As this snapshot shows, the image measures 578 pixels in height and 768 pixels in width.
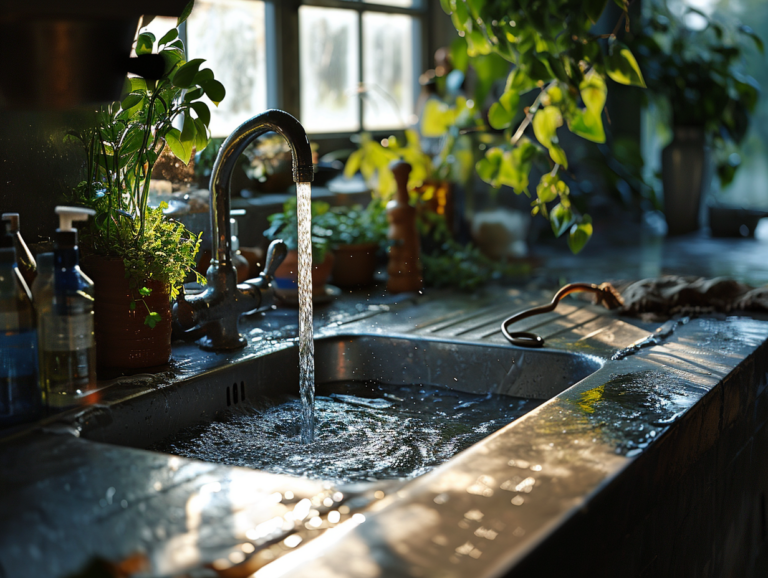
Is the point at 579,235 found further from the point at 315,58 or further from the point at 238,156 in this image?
the point at 315,58

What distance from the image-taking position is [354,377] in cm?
144

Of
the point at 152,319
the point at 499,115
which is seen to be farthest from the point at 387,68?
the point at 152,319

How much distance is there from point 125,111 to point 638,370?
78 centimetres

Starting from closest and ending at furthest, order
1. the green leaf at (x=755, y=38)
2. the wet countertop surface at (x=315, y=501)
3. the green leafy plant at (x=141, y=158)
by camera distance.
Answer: the wet countertop surface at (x=315, y=501), the green leafy plant at (x=141, y=158), the green leaf at (x=755, y=38)

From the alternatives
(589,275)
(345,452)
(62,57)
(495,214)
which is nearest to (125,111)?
(62,57)

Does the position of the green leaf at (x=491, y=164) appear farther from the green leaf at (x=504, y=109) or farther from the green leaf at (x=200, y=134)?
the green leaf at (x=200, y=134)

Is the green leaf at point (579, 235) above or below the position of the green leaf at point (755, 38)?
below

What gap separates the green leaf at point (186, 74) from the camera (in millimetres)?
1089

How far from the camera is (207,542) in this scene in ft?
2.04

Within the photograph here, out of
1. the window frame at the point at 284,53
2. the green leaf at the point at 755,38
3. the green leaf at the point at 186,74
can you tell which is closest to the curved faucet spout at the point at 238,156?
the green leaf at the point at 186,74

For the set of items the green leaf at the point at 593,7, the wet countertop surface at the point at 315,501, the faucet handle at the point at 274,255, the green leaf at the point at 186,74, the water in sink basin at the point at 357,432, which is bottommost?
the water in sink basin at the point at 357,432

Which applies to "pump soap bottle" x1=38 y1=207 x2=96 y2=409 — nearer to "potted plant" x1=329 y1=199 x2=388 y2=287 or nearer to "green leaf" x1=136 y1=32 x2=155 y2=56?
"green leaf" x1=136 y1=32 x2=155 y2=56

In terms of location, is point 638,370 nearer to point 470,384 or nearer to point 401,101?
point 470,384

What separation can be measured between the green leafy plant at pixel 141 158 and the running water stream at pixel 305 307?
0.16 metres
